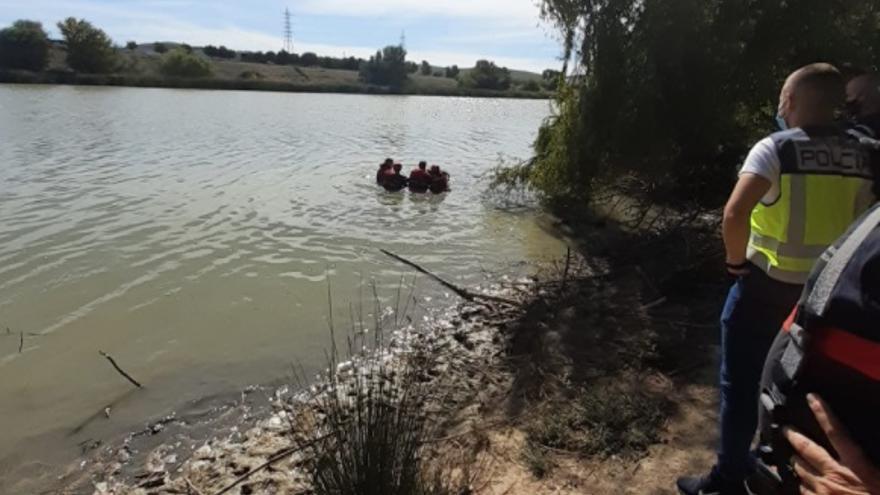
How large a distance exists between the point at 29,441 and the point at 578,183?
923 centimetres

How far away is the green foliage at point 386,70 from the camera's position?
87.6 metres

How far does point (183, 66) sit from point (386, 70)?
28904 millimetres

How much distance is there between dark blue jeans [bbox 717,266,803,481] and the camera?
9.98 ft

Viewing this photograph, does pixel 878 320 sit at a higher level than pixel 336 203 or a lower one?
higher

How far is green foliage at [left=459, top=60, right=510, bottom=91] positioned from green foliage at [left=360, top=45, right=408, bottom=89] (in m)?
8.51

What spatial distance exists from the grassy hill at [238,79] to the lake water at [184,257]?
1488 inches

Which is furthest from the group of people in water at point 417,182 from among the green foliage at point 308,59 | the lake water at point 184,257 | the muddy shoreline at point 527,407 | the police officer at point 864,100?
the green foliage at point 308,59

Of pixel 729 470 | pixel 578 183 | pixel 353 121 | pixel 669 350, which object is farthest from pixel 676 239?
pixel 353 121

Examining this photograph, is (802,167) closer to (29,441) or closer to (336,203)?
(29,441)

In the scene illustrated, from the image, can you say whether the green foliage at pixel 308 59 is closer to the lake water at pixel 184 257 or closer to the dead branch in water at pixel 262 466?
the lake water at pixel 184 257

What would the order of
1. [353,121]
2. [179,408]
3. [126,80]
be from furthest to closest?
[126,80]
[353,121]
[179,408]

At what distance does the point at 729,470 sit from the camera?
11.0 ft

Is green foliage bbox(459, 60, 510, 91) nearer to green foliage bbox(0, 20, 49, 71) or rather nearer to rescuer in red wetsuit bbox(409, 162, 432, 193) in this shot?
green foliage bbox(0, 20, 49, 71)

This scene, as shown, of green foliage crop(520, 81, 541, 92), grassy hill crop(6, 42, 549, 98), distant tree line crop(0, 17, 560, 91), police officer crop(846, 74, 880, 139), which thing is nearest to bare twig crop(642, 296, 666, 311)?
police officer crop(846, 74, 880, 139)
